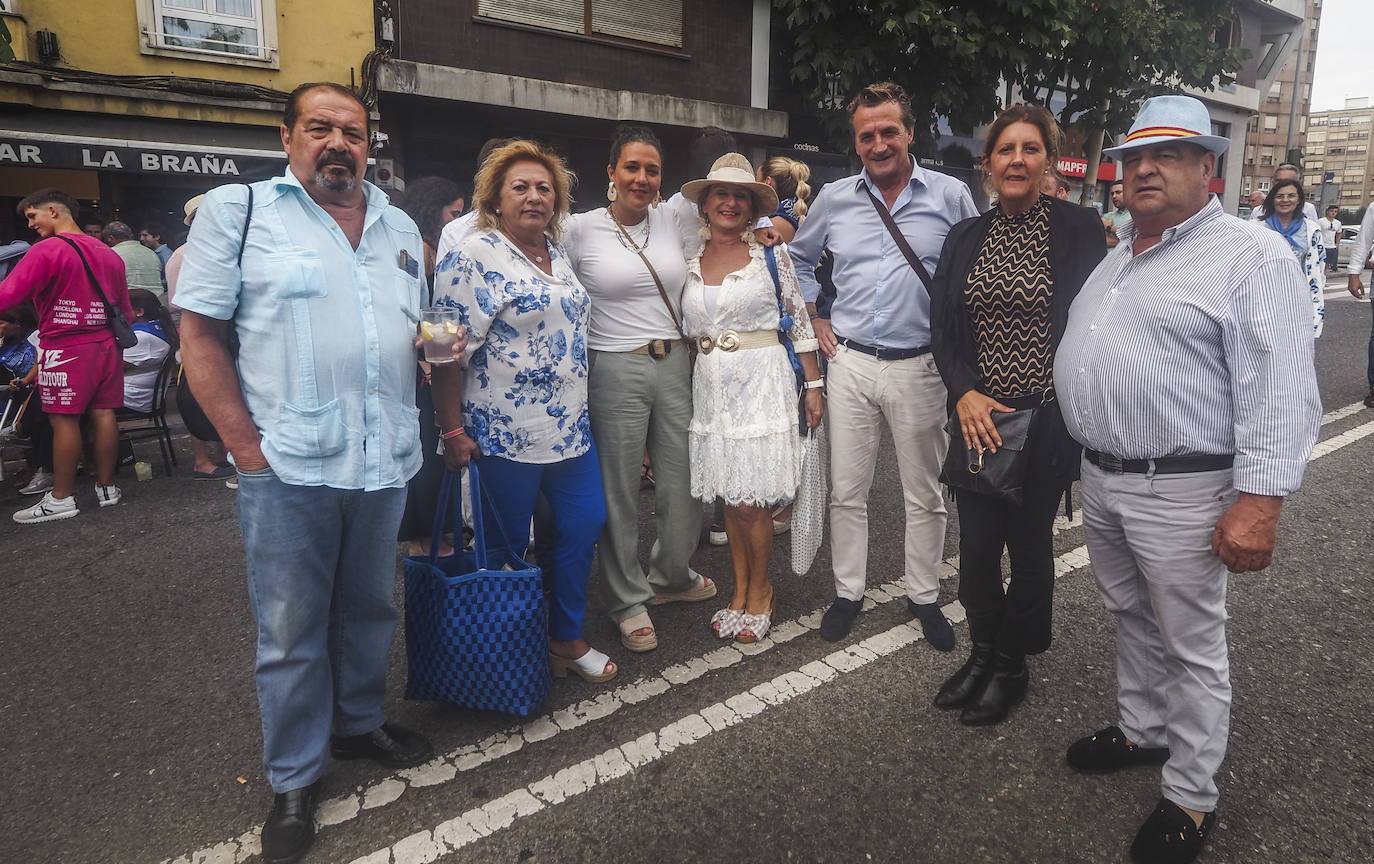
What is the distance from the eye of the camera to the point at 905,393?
138 inches

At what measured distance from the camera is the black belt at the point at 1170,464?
2.24 meters

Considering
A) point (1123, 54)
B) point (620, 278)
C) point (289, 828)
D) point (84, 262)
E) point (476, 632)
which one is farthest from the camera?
point (1123, 54)

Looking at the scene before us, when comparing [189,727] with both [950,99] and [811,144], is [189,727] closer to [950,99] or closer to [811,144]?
[950,99]

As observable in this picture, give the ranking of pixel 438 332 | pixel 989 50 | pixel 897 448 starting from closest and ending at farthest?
pixel 438 332 < pixel 897 448 < pixel 989 50

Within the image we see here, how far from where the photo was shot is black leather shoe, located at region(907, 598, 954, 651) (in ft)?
11.4

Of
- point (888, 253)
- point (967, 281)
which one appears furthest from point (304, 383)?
point (888, 253)

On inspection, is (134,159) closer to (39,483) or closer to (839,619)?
(39,483)

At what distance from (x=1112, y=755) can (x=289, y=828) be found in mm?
2468

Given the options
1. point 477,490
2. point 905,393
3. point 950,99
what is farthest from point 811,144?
point 477,490

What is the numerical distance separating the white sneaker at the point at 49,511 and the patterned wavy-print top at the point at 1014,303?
18.5 ft

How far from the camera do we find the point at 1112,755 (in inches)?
104

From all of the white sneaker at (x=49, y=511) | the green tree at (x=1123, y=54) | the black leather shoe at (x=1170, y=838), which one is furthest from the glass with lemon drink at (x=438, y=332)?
the green tree at (x=1123, y=54)

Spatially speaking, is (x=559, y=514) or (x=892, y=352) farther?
(x=892, y=352)

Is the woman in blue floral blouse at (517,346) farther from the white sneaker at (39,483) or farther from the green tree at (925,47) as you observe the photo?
the green tree at (925,47)
